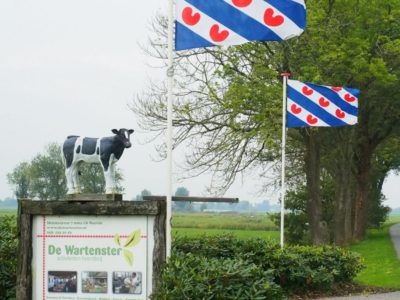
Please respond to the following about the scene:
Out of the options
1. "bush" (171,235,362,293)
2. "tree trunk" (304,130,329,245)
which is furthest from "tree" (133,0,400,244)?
"bush" (171,235,362,293)

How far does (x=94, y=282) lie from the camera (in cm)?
831

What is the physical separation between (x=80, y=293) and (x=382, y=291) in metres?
8.83

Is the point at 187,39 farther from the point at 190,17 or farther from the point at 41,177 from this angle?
the point at 41,177

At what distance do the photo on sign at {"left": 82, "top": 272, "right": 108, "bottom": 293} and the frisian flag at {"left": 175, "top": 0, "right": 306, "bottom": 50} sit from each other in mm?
2803

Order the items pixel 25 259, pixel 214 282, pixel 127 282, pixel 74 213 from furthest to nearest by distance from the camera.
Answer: pixel 25 259, pixel 74 213, pixel 127 282, pixel 214 282

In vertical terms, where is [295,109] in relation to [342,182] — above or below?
above

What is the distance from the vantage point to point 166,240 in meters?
8.28

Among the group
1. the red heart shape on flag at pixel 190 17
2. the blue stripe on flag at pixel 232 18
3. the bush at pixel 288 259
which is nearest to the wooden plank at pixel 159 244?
the red heart shape on flag at pixel 190 17

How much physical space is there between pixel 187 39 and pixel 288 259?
6.44m

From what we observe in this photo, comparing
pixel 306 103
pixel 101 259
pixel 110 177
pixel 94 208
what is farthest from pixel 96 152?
pixel 306 103

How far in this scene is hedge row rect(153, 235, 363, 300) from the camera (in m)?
8.02

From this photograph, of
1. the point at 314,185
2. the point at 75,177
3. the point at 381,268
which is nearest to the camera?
the point at 75,177

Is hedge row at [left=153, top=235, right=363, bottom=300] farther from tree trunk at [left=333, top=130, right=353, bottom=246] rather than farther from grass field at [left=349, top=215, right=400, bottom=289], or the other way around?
tree trunk at [left=333, top=130, right=353, bottom=246]

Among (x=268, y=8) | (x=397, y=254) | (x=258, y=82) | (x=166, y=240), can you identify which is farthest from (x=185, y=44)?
(x=397, y=254)
